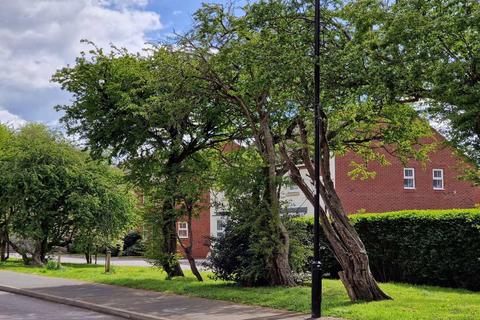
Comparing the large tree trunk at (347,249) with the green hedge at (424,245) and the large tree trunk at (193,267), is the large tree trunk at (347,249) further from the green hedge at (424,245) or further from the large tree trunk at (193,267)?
the large tree trunk at (193,267)

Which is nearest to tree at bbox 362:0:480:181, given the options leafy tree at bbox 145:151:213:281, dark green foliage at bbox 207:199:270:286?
dark green foliage at bbox 207:199:270:286

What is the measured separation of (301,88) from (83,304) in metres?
7.30

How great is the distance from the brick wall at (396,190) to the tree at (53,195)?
1186cm

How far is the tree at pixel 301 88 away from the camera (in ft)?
37.5

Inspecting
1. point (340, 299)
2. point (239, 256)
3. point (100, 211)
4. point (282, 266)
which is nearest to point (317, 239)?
point (340, 299)

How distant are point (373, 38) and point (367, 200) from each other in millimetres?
23821

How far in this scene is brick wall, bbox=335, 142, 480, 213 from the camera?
1309 inches

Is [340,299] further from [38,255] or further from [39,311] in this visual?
[38,255]

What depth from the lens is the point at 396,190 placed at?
35.1m

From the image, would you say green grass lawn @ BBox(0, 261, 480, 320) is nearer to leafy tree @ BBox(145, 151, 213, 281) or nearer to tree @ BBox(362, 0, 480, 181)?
leafy tree @ BBox(145, 151, 213, 281)

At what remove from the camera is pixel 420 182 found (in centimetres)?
3612

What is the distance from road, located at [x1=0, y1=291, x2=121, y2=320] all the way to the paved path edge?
18cm

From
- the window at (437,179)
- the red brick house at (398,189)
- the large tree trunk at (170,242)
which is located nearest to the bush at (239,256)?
the large tree trunk at (170,242)

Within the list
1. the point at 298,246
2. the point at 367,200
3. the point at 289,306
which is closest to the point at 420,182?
the point at 367,200
